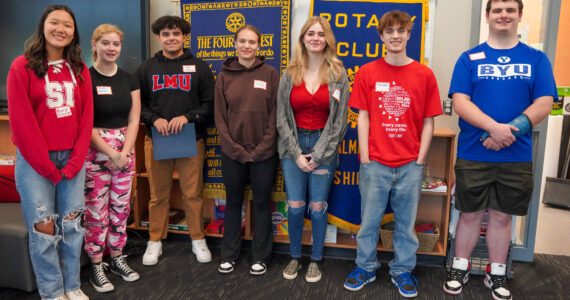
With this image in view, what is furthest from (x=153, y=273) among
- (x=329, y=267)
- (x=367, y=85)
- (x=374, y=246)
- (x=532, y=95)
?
(x=532, y=95)

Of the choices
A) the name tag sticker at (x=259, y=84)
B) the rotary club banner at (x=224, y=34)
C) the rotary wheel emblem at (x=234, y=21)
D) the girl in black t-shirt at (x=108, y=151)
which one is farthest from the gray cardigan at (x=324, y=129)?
the girl in black t-shirt at (x=108, y=151)

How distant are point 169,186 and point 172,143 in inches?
14.5

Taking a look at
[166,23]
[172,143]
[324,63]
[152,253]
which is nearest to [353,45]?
[324,63]

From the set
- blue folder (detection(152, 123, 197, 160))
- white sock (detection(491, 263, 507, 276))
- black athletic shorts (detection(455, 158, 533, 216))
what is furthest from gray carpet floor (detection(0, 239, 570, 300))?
blue folder (detection(152, 123, 197, 160))

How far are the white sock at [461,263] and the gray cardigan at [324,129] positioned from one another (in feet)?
3.23

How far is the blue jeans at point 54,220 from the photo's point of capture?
190cm

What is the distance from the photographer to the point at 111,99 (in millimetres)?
2262

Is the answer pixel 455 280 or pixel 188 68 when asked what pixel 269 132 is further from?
pixel 455 280

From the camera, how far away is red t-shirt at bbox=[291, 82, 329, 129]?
2291mm

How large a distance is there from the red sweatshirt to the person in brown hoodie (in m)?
0.77

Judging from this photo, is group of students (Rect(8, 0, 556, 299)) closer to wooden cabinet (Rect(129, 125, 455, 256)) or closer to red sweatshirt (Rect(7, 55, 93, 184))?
red sweatshirt (Rect(7, 55, 93, 184))

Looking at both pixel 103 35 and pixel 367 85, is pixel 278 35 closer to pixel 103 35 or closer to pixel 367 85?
pixel 367 85

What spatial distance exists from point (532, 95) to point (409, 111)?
0.65m

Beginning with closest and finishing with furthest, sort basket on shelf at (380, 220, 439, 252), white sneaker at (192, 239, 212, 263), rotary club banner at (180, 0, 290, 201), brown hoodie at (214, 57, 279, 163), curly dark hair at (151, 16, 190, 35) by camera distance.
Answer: brown hoodie at (214, 57, 279, 163) → curly dark hair at (151, 16, 190, 35) → basket on shelf at (380, 220, 439, 252) → white sneaker at (192, 239, 212, 263) → rotary club banner at (180, 0, 290, 201)
